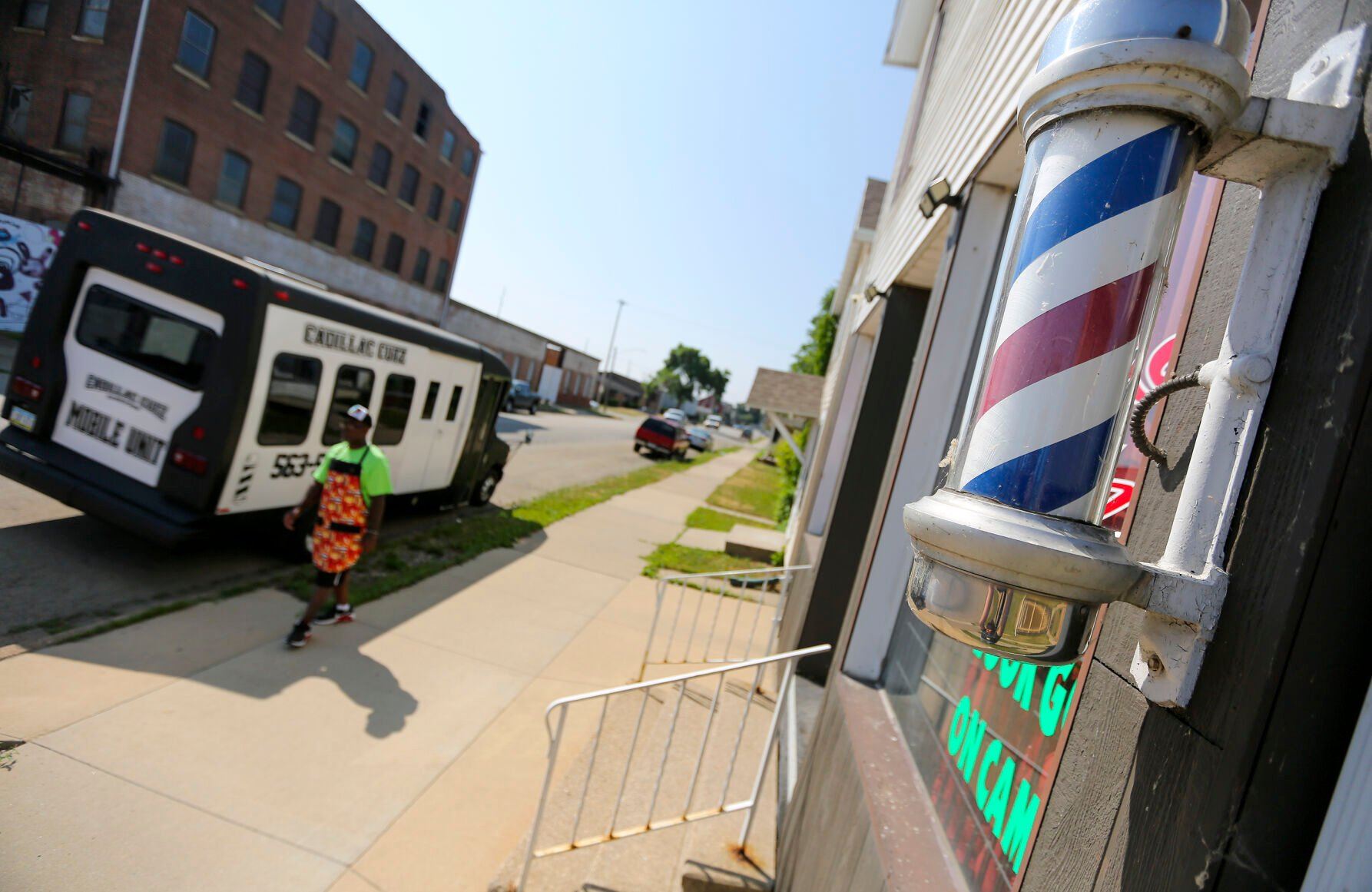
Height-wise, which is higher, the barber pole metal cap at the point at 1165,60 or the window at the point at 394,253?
the window at the point at 394,253

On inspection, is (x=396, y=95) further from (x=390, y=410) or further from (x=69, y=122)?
(x=390, y=410)

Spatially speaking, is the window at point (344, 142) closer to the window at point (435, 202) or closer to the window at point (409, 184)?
the window at point (409, 184)

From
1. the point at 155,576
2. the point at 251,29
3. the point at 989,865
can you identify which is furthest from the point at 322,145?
the point at 989,865

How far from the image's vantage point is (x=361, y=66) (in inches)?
1078

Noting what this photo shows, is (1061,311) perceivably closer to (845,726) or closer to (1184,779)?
(1184,779)

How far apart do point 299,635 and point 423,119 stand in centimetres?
3113

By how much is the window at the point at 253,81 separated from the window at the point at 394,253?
7.83 metres

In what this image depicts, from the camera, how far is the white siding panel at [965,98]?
9.79 feet

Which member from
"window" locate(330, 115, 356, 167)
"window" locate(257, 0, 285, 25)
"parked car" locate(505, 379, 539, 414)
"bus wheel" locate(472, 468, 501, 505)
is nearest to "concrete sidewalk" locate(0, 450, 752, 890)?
"bus wheel" locate(472, 468, 501, 505)

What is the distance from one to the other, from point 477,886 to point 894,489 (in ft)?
8.56

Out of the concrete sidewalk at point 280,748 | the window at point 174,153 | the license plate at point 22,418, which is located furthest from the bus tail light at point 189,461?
the window at point 174,153

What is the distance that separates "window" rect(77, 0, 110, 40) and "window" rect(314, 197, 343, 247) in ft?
25.2

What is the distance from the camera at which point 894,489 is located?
3.30m

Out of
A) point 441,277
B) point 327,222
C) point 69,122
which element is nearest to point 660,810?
point 69,122
